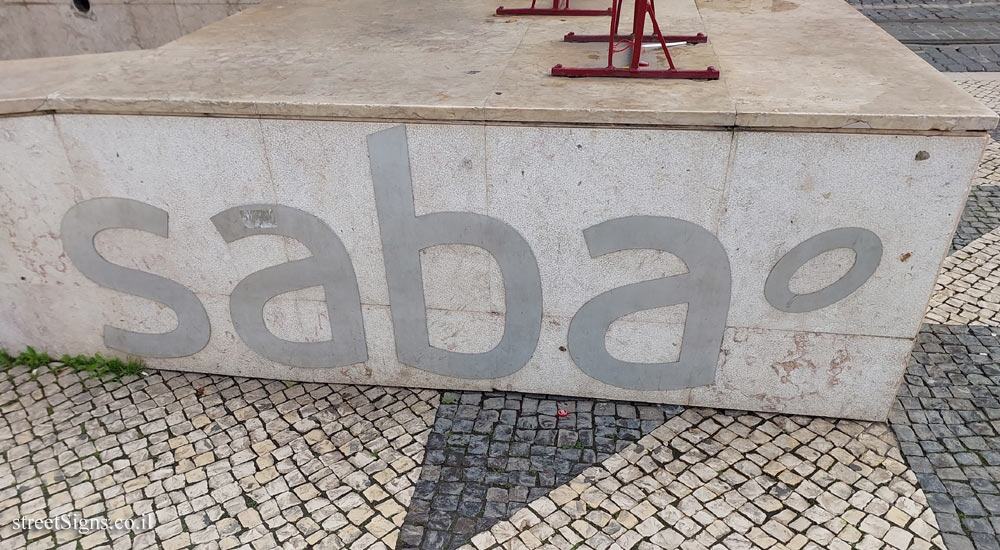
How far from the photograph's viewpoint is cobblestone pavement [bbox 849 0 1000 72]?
9.97 meters

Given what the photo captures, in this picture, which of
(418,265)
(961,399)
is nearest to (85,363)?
(418,265)

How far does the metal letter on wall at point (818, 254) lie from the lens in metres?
3.82

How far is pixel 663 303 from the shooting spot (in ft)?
13.7

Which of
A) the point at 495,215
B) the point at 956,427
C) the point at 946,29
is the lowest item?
the point at 956,427

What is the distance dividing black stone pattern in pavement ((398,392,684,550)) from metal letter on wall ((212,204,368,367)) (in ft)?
2.64

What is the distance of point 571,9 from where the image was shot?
6.21 metres

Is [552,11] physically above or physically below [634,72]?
above

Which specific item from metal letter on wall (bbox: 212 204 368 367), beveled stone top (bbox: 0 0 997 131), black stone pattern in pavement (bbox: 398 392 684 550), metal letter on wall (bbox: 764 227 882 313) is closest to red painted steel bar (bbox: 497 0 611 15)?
beveled stone top (bbox: 0 0 997 131)

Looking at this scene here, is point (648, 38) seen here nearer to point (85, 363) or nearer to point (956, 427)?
point (956, 427)

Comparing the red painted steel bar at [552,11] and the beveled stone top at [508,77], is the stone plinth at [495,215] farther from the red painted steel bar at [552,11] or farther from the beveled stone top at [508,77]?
the red painted steel bar at [552,11]

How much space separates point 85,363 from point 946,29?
1241 centimetres

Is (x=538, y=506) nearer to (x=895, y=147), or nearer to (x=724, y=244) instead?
(x=724, y=244)

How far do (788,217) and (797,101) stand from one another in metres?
0.61

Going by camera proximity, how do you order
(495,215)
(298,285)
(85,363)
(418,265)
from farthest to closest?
1. (85,363)
2. (298,285)
3. (418,265)
4. (495,215)
